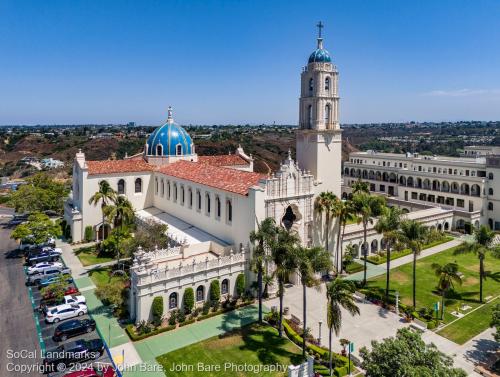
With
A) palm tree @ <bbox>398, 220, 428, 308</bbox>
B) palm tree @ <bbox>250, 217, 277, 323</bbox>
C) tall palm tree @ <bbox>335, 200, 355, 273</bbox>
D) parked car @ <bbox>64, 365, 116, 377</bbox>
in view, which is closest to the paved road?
parked car @ <bbox>64, 365, 116, 377</bbox>

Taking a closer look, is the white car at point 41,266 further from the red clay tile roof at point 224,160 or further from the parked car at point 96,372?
the red clay tile roof at point 224,160

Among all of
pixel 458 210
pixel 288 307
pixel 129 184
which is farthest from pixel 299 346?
pixel 458 210

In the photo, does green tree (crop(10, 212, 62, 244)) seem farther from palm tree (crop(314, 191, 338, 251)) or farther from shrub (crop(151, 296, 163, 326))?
palm tree (crop(314, 191, 338, 251))

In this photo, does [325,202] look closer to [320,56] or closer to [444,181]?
[320,56]

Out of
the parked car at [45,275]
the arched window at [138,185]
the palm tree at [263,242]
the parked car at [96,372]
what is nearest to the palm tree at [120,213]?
the parked car at [45,275]

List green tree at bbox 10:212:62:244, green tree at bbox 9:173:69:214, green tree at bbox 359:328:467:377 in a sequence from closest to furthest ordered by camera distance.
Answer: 1. green tree at bbox 359:328:467:377
2. green tree at bbox 10:212:62:244
3. green tree at bbox 9:173:69:214

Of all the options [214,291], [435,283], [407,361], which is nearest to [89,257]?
[214,291]

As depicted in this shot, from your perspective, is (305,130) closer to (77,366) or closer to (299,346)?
(299,346)
